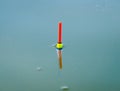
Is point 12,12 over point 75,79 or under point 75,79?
over

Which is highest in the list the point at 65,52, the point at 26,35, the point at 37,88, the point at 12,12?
the point at 12,12

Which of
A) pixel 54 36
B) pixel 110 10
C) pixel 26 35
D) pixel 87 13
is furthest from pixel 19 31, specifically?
pixel 110 10

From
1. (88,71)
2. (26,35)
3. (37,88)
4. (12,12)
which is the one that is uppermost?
(12,12)

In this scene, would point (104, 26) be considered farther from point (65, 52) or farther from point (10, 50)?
point (10, 50)

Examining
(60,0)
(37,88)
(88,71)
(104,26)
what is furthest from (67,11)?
(37,88)

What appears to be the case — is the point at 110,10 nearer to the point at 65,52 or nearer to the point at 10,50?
the point at 65,52

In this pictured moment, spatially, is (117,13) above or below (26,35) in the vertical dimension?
above
